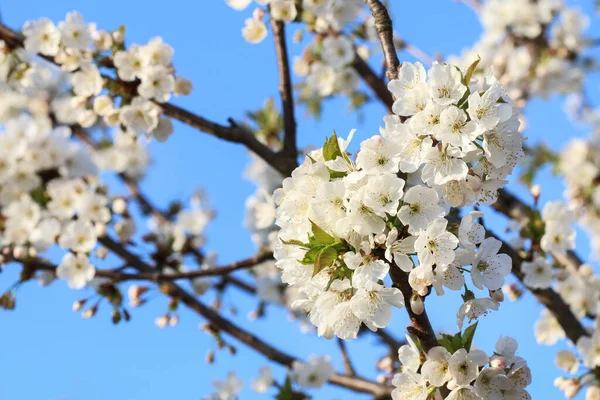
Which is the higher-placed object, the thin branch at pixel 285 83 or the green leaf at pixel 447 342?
the thin branch at pixel 285 83

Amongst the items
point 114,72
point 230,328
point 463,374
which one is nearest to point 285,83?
point 114,72

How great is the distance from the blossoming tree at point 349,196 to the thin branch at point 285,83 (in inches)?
0.5

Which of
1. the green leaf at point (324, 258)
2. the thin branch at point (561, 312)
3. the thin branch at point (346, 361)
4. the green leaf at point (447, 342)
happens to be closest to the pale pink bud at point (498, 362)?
the green leaf at point (447, 342)

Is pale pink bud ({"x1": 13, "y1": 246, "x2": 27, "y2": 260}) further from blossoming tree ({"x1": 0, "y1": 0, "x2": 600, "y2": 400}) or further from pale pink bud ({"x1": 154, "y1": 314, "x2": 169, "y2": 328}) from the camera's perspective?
pale pink bud ({"x1": 154, "y1": 314, "x2": 169, "y2": 328})

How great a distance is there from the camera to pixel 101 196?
15.9ft

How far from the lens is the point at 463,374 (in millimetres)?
1913

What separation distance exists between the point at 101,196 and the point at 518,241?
312cm

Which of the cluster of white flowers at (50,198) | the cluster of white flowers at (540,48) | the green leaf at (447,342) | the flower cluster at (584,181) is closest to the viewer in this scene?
the green leaf at (447,342)

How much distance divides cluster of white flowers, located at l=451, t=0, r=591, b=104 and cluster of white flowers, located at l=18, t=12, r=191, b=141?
4873mm

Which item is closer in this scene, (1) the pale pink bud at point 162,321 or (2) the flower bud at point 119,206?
(1) the pale pink bud at point 162,321

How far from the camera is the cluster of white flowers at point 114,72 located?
343 cm

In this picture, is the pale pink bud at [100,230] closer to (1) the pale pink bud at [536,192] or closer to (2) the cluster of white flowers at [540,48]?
(1) the pale pink bud at [536,192]

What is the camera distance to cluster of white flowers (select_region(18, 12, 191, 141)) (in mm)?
3434

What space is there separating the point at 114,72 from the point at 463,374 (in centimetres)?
260
